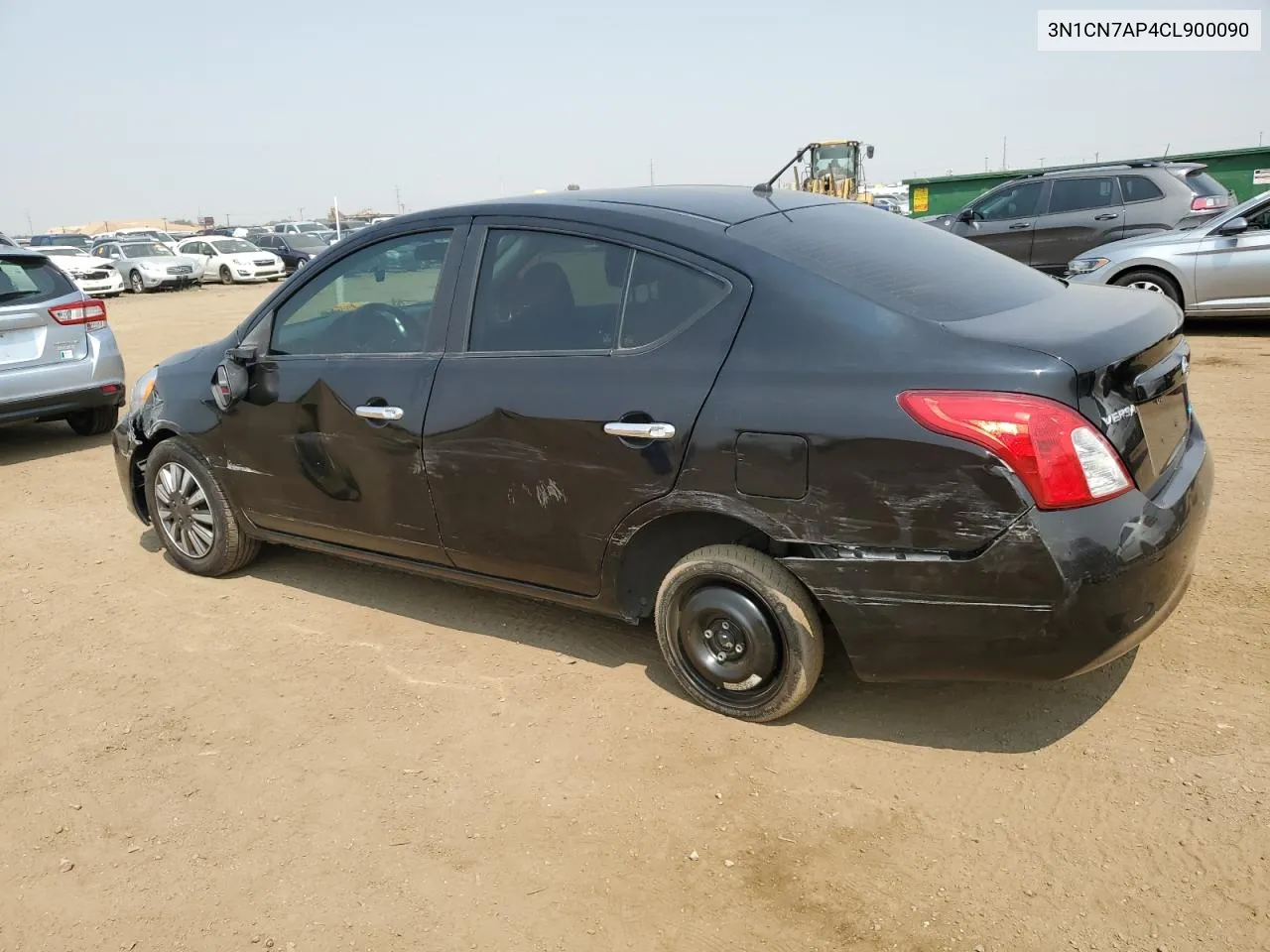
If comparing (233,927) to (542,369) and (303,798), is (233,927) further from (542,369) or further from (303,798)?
(542,369)

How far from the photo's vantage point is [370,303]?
13.4 feet

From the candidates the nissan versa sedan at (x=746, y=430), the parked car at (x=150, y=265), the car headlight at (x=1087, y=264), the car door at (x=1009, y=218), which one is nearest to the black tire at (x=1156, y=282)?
the car headlight at (x=1087, y=264)

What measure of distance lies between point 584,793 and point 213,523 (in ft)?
8.65

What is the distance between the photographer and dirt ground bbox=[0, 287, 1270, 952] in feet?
8.18

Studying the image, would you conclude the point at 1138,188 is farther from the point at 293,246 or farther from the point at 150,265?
the point at 293,246

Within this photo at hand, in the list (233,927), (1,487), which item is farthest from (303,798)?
(1,487)

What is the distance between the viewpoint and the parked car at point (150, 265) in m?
27.8

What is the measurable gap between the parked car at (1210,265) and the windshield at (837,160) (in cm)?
1962

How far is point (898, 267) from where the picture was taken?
3230 mm

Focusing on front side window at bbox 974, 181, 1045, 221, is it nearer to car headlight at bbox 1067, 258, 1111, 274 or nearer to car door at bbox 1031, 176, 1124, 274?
car door at bbox 1031, 176, 1124, 274

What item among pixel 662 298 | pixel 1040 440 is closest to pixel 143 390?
pixel 662 298

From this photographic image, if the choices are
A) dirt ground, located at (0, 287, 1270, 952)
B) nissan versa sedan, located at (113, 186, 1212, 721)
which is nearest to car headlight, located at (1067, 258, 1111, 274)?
dirt ground, located at (0, 287, 1270, 952)

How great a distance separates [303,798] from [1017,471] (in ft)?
7.62

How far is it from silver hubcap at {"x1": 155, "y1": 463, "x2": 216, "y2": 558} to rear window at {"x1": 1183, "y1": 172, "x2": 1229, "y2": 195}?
12.0 metres
